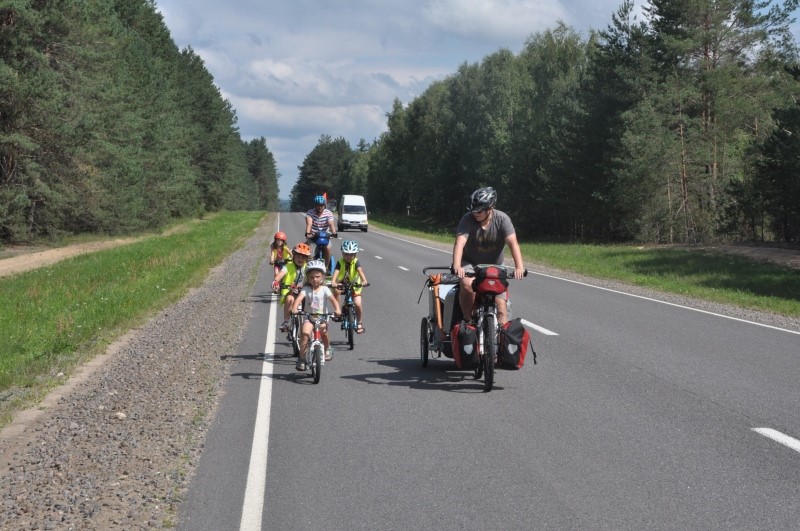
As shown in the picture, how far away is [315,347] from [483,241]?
6.55ft

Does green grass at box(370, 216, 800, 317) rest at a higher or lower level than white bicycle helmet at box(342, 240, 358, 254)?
lower

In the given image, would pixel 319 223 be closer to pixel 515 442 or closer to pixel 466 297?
pixel 466 297

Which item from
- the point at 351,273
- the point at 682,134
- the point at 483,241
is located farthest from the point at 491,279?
the point at 682,134

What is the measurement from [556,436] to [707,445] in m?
1.09

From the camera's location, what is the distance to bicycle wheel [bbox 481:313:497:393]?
817 centimetres

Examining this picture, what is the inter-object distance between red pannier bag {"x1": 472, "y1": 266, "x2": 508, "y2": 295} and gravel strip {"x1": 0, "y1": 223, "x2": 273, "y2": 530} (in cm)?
272

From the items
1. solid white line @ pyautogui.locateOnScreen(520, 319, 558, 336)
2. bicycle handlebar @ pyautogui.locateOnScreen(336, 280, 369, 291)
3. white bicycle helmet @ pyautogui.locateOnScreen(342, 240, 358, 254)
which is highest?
white bicycle helmet @ pyautogui.locateOnScreen(342, 240, 358, 254)

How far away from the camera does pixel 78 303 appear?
17.1 meters

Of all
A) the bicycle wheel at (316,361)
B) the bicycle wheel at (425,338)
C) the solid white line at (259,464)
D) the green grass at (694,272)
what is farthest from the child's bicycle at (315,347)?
the green grass at (694,272)

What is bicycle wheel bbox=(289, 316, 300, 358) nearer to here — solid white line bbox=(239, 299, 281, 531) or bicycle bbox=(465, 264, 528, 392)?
solid white line bbox=(239, 299, 281, 531)

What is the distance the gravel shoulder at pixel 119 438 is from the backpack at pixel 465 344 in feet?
7.66

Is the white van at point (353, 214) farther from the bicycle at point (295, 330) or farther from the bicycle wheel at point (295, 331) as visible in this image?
the bicycle wheel at point (295, 331)

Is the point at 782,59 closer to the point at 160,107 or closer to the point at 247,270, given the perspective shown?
the point at 247,270

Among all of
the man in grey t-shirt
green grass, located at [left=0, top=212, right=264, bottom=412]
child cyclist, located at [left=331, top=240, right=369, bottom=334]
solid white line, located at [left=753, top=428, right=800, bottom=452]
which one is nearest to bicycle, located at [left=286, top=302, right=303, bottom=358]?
child cyclist, located at [left=331, top=240, right=369, bottom=334]
